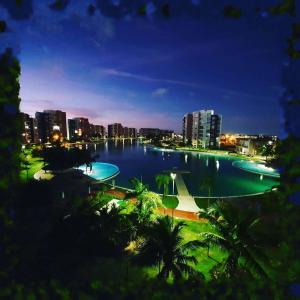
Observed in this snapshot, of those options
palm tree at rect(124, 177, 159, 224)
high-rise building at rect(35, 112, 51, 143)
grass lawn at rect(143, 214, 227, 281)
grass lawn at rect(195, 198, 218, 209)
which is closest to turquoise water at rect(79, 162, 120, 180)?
grass lawn at rect(195, 198, 218, 209)

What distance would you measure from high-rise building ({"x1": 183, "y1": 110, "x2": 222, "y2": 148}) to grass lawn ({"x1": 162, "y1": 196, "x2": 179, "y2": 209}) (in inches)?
4430

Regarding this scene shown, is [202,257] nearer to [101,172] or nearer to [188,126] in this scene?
[101,172]

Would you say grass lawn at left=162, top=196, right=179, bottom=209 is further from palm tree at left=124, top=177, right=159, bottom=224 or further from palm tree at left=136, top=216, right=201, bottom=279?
palm tree at left=136, top=216, right=201, bottom=279

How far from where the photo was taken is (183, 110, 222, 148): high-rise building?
138 metres

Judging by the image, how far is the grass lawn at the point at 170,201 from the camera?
26670 mm

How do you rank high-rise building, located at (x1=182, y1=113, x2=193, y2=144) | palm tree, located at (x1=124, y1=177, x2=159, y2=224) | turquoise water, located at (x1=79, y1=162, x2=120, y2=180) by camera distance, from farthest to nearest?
high-rise building, located at (x1=182, y1=113, x2=193, y2=144), turquoise water, located at (x1=79, y1=162, x2=120, y2=180), palm tree, located at (x1=124, y1=177, x2=159, y2=224)

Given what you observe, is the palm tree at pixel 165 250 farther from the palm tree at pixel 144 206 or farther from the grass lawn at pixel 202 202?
the grass lawn at pixel 202 202

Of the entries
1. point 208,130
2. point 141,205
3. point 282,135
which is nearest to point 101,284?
point 282,135

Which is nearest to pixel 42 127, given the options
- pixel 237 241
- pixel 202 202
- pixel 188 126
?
pixel 188 126

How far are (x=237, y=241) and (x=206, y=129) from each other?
443ft

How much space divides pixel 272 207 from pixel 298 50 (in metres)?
2.00

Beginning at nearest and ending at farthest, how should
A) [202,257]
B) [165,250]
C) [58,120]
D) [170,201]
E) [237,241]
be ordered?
[237,241] < [165,250] < [202,257] < [170,201] < [58,120]

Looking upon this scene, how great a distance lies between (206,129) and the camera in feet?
462

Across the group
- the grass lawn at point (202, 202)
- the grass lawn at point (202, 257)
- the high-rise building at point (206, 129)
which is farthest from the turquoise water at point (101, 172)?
the high-rise building at point (206, 129)
